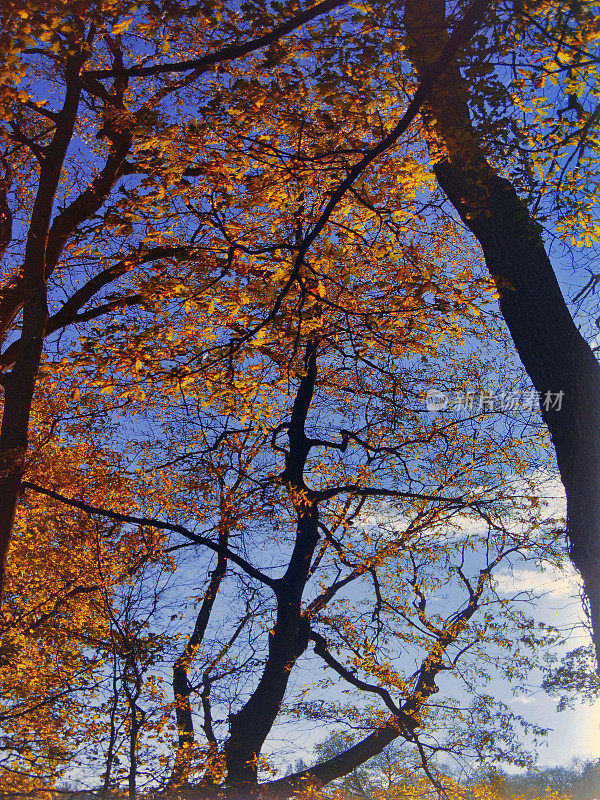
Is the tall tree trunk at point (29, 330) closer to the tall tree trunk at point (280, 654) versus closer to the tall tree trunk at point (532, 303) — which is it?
the tall tree trunk at point (280, 654)

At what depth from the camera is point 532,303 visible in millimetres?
5168

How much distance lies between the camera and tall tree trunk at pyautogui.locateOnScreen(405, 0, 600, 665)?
469 cm

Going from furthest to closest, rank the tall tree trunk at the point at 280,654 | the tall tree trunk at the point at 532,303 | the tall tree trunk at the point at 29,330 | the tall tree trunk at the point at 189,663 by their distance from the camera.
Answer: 1. the tall tree trunk at the point at 189,663
2. the tall tree trunk at the point at 280,654
3. the tall tree trunk at the point at 29,330
4. the tall tree trunk at the point at 532,303

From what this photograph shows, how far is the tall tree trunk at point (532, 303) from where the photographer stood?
4.69 metres

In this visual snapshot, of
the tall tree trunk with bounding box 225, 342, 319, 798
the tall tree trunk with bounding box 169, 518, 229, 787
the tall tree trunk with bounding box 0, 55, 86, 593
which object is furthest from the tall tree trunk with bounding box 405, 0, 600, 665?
the tall tree trunk with bounding box 169, 518, 229, 787

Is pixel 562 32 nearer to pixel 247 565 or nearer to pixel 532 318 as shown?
pixel 532 318

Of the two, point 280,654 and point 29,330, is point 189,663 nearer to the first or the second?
point 280,654

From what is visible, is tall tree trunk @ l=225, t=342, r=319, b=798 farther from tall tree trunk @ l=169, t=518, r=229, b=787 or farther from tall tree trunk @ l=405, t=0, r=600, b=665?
tall tree trunk @ l=405, t=0, r=600, b=665

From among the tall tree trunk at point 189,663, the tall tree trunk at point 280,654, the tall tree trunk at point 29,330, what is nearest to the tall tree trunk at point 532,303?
the tall tree trunk at point 280,654

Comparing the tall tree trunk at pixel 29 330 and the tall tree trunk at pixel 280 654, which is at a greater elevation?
the tall tree trunk at pixel 29 330

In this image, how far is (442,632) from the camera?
44.8 ft

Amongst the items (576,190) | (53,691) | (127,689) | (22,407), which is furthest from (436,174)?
(53,691)

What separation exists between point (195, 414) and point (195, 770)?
5.96 metres

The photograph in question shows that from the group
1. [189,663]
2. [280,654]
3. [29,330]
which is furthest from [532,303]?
[189,663]
